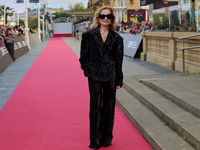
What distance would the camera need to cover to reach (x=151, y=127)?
5.93 meters

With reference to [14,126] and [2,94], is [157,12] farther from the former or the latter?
[14,126]

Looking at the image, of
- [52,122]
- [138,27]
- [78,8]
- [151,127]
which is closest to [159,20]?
[138,27]

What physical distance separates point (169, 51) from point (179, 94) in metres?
7.36

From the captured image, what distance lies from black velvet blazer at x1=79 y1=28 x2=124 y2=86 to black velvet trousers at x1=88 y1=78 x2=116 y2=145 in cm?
12

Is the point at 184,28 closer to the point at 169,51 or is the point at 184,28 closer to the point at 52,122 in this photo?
the point at 169,51

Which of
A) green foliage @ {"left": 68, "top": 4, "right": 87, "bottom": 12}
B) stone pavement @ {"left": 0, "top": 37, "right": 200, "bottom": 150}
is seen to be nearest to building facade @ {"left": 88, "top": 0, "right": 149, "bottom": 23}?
stone pavement @ {"left": 0, "top": 37, "right": 200, "bottom": 150}

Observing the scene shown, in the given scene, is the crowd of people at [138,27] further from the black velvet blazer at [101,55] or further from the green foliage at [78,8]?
the green foliage at [78,8]

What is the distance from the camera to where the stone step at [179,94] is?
622 centimetres

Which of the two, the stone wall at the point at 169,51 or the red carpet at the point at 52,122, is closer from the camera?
the red carpet at the point at 52,122

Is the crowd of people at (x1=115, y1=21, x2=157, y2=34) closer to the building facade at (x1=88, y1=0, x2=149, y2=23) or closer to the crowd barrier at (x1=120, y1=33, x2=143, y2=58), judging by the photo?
the crowd barrier at (x1=120, y1=33, x2=143, y2=58)

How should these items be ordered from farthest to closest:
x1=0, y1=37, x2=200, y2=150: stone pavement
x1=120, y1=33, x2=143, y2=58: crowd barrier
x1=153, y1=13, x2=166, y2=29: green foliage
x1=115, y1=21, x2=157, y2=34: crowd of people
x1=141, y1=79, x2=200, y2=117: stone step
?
x1=120, y1=33, x2=143, y2=58: crowd barrier → x1=115, y1=21, x2=157, y2=34: crowd of people → x1=153, y1=13, x2=166, y2=29: green foliage → x1=141, y1=79, x2=200, y2=117: stone step → x1=0, y1=37, x2=200, y2=150: stone pavement

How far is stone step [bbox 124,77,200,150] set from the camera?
5067 mm

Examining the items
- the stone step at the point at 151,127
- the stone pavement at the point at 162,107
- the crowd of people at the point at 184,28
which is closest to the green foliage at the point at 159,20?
the crowd of people at the point at 184,28

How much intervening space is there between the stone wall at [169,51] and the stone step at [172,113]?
323cm
